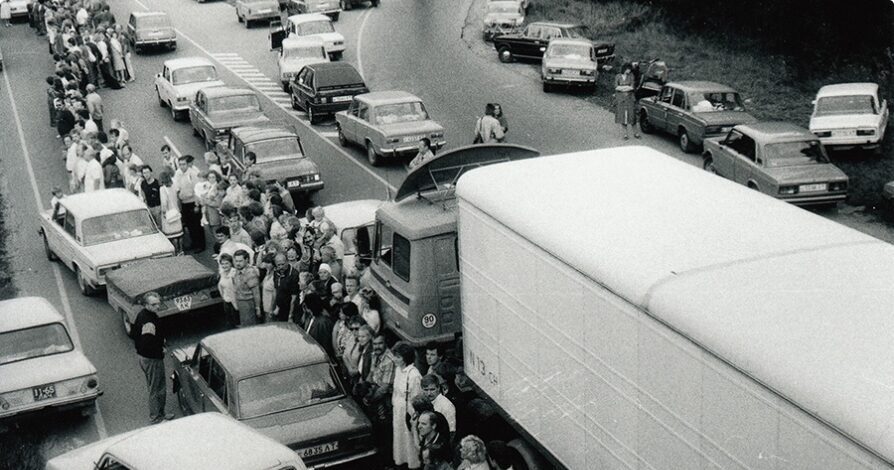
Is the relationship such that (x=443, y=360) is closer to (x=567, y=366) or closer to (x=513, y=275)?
(x=513, y=275)

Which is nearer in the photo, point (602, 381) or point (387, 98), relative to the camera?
point (602, 381)

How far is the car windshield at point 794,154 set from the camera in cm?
2033

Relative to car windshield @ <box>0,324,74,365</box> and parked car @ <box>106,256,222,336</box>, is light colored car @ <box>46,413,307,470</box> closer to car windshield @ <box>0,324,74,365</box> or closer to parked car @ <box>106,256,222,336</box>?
car windshield @ <box>0,324,74,365</box>

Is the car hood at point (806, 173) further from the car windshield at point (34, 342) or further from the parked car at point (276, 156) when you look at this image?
the car windshield at point (34, 342)

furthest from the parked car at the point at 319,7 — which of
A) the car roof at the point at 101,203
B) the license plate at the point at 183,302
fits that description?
the license plate at the point at 183,302

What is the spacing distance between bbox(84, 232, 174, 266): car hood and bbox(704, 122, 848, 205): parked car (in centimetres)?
1101

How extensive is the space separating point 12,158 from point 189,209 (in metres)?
10.5

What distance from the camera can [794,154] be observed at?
20.5 metres

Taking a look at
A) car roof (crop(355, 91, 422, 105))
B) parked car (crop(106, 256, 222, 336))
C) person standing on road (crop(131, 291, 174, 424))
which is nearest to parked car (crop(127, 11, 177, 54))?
car roof (crop(355, 91, 422, 105))

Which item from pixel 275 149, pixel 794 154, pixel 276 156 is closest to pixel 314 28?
pixel 275 149

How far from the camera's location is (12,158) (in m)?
27.2

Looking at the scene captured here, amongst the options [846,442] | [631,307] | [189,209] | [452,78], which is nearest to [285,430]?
[631,307]

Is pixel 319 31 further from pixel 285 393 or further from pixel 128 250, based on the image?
pixel 285 393

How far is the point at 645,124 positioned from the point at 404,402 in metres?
18.0
